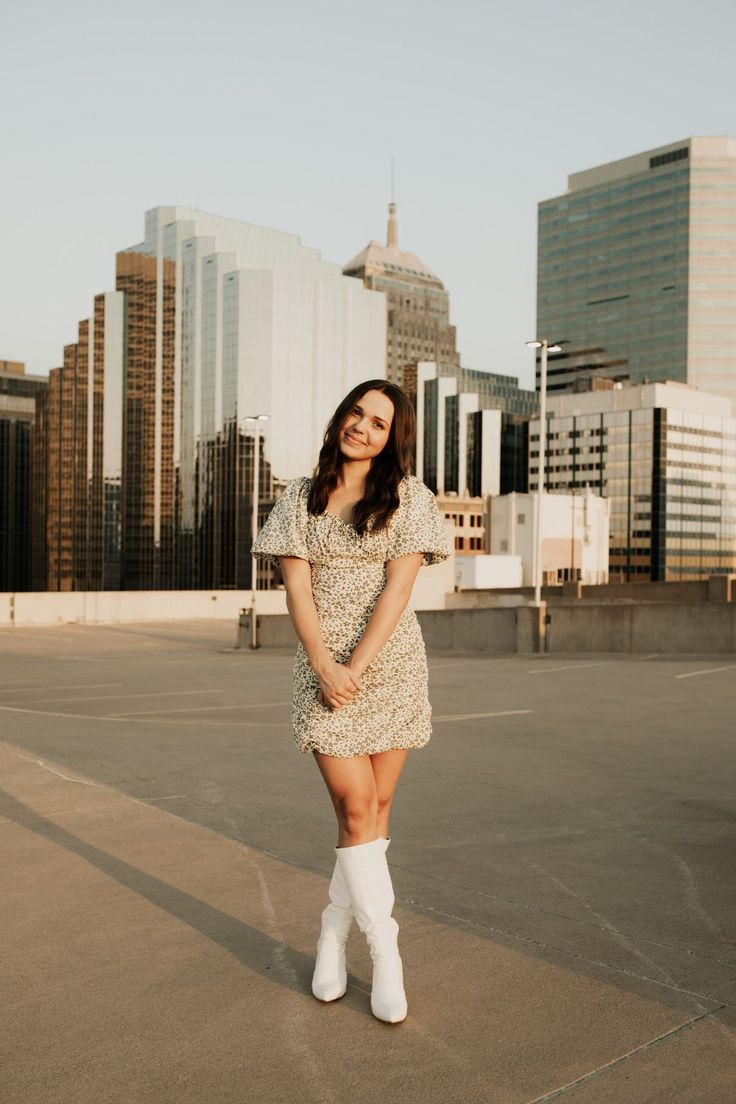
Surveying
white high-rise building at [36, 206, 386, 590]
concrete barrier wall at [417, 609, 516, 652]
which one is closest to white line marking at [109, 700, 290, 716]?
concrete barrier wall at [417, 609, 516, 652]

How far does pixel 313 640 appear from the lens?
3318 millimetres

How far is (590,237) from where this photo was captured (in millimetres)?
191250

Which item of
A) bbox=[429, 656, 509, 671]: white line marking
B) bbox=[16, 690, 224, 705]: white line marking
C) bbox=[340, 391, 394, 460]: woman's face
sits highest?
bbox=[340, 391, 394, 460]: woman's face

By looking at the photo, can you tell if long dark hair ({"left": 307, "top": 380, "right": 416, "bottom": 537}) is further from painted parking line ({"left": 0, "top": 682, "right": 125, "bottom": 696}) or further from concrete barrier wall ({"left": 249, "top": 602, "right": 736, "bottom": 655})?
concrete barrier wall ({"left": 249, "top": 602, "right": 736, "bottom": 655})

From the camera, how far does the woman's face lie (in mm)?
3482

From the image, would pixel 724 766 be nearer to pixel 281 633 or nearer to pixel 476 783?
pixel 476 783

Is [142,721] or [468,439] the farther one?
[468,439]

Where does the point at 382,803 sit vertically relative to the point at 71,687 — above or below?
above

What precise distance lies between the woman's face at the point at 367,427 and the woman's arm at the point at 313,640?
1.35 ft

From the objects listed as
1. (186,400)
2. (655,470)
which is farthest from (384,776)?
(186,400)

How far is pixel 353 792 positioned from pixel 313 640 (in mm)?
506

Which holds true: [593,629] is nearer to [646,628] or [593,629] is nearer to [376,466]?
[646,628]

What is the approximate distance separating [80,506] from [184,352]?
29716 mm

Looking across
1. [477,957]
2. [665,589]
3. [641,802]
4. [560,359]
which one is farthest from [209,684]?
[560,359]
